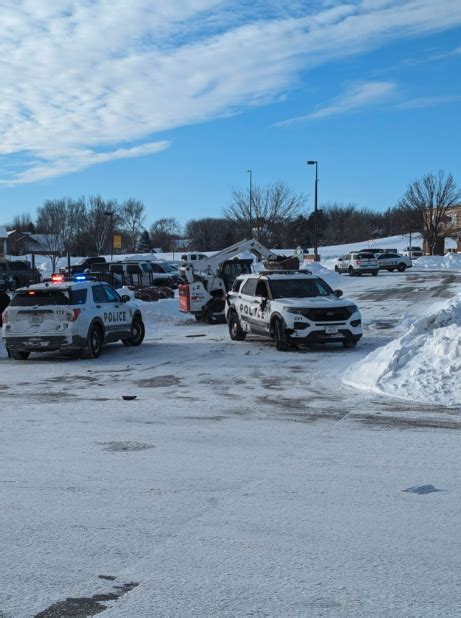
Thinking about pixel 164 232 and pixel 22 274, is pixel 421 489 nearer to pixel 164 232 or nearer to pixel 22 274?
pixel 22 274

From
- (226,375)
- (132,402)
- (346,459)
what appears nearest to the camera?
(346,459)

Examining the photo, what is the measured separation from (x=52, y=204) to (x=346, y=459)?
8574cm

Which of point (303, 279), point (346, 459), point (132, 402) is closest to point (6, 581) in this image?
point (346, 459)

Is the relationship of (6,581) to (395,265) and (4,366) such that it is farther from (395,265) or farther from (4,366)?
(395,265)

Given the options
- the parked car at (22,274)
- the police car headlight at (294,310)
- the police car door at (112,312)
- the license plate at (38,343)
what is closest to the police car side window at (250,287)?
the police car headlight at (294,310)

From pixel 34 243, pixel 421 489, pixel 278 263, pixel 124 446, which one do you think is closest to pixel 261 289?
pixel 278 263

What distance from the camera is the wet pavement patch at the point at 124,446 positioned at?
8133 mm

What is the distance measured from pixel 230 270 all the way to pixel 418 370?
1364cm

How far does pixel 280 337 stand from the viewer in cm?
1714

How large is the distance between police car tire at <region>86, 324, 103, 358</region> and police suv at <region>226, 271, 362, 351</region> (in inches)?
143

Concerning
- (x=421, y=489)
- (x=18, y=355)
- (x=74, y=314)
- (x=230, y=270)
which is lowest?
(x=421, y=489)

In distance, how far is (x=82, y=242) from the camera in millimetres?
92438

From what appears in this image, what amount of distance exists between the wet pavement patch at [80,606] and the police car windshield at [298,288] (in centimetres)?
1386

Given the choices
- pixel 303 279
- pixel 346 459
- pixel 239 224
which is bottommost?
pixel 346 459
